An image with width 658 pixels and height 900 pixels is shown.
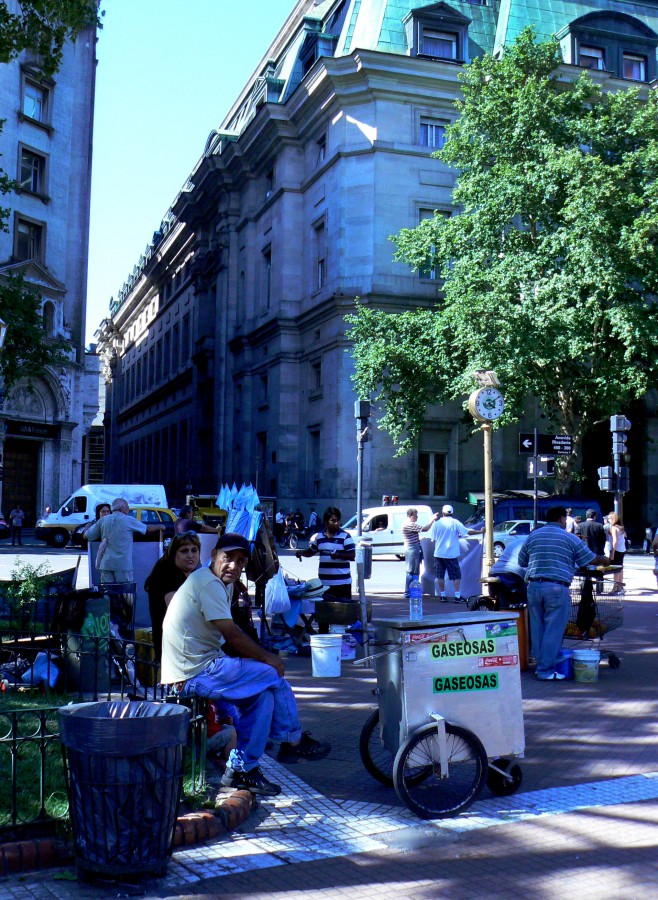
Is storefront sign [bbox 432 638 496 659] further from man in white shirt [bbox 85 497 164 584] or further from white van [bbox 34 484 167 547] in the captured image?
white van [bbox 34 484 167 547]

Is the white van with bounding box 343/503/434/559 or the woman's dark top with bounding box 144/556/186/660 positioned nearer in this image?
the woman's dark top with bounding box 144/556/186/660

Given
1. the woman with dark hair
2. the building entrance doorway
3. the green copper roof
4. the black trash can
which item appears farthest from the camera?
the building entrance doorway

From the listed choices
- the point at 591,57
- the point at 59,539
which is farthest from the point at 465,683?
the point at 591,57

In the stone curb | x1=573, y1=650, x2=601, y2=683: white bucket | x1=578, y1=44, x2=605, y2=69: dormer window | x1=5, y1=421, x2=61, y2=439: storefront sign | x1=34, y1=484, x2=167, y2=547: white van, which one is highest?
x1=578, y1=44, x2=605, y2=69: dormer window

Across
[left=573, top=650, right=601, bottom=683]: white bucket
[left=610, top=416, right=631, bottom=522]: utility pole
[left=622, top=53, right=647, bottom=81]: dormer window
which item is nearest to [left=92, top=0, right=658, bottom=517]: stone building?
[left=622, top=53, right=647, bottom=81]: dormer window

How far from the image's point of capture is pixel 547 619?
10.3m

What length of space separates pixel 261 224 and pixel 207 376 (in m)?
11.3

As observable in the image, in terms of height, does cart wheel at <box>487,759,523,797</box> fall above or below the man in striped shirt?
below

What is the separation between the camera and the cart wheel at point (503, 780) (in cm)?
636

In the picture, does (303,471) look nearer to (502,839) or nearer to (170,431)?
(170,431)

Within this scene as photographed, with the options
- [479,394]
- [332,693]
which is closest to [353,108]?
[479,394]

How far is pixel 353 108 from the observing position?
4119cm

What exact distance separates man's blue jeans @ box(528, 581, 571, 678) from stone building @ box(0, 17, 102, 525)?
110 feet

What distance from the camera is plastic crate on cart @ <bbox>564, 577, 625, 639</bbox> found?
436 inches
